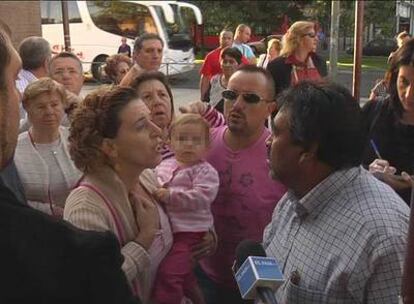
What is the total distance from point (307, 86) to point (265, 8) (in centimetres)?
3409

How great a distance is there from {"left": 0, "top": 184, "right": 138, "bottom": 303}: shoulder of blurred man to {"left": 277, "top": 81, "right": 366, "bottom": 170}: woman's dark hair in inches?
34.5

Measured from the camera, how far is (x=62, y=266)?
1.14m

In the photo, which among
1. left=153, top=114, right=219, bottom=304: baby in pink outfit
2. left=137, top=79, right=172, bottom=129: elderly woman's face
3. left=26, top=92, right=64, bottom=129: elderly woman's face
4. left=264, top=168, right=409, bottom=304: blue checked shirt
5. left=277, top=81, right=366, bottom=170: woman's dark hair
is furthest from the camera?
left=26, top=92, right=64, bottom=129: elderly woman's face

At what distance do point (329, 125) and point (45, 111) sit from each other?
194cm

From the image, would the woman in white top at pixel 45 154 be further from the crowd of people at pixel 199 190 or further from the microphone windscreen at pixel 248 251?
the microphone windscreen at pixel 248 251

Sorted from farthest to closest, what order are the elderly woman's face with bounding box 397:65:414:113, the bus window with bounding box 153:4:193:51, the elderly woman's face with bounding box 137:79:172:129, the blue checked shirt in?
the bus window with bounding box 153:4:193:51 < the elderly woman's face with bounding box 137:79:172:129 < the elderly woman's face with bounding box 397:65:414:113 < the blue checked shirt

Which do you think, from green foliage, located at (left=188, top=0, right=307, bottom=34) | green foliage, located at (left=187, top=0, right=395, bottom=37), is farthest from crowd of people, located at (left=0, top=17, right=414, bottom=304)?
green foliage, located at (left=187, top=0, right=395, bottom=37)

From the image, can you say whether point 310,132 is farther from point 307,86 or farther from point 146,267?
point 146,267

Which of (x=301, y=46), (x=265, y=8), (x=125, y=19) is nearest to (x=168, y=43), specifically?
(x=125, y=19)

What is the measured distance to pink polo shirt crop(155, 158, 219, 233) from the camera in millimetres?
2561

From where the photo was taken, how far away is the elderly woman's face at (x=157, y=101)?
10.0 ft

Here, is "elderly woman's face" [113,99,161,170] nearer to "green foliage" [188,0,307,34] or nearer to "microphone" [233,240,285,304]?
"microphone" [233,240,285,304]

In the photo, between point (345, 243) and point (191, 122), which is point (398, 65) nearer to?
point (191, 122)

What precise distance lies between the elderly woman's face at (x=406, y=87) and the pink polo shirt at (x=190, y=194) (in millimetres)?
936
